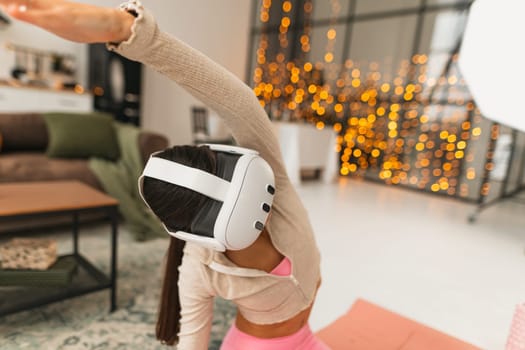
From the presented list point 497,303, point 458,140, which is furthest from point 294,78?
point 497,303

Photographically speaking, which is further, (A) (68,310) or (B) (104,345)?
(A) (68,310)

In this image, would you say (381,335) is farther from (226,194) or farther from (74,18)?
(74,18)

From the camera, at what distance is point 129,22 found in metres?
0.40

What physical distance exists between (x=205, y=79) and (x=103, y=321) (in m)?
1.13

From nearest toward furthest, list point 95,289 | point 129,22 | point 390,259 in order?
point 129,22
point 95,289
point 390,259

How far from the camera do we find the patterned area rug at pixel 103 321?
1.11 metres

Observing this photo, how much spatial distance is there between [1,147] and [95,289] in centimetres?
161

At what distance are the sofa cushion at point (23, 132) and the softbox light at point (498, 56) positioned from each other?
2.59 metres

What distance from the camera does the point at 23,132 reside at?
233 centimetres

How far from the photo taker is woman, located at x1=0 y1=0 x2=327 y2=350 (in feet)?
1.31

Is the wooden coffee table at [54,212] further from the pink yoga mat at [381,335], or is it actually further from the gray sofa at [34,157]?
the pink yoga mat at [381,335]

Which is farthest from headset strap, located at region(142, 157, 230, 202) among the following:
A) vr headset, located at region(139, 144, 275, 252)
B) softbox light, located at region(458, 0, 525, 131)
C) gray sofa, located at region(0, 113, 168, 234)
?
gray sofa, located at region(0, 113, 168, 234)

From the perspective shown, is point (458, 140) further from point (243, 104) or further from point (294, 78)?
point (243, 104)

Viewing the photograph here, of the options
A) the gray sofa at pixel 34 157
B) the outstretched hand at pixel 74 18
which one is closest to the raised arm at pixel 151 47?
the outstretched hand at pixel 74 18
